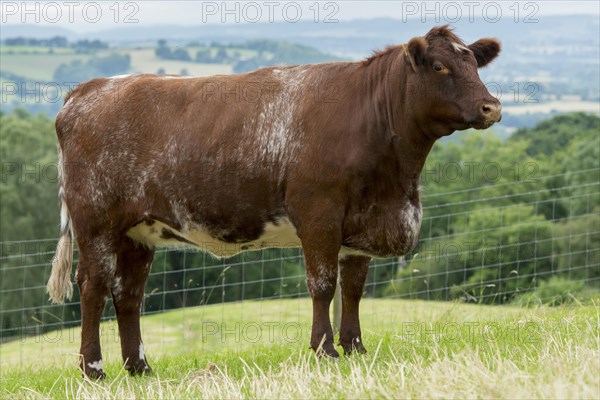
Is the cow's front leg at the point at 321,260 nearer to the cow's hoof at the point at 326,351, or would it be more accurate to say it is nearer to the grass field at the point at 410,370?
the cow's hoof at the point at 326,351

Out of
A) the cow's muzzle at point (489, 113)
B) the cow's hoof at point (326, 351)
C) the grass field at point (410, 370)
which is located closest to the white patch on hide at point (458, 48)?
the cow's muzzle at point (489, 113)

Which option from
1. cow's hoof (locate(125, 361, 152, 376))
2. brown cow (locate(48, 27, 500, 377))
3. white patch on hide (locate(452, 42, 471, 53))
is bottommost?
cow's hoof (locate(125, 361, 152, 376))

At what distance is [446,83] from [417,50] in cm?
33

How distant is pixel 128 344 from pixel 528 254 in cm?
2447

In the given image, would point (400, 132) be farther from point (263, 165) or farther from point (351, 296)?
point (351, 296)

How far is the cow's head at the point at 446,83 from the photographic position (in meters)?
7.13

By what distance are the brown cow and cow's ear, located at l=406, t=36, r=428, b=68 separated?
1cm

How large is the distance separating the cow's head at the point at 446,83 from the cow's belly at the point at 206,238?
4.75 ft

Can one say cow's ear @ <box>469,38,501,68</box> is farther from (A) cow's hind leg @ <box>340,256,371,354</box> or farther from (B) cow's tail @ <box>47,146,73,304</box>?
(B) cow's tail @ <box>47,146,73,304</box>

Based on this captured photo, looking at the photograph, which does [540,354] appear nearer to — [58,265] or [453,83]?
[453,83]

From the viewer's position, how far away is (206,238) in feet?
26.6

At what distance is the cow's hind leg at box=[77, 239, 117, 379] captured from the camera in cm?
834

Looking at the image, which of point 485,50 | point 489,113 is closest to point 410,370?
point 489,113

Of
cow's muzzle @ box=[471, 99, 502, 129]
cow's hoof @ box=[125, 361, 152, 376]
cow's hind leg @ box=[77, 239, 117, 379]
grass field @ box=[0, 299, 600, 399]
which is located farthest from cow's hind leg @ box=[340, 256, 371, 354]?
cow's hind leg @ box=[77, 239, 117, 379]
